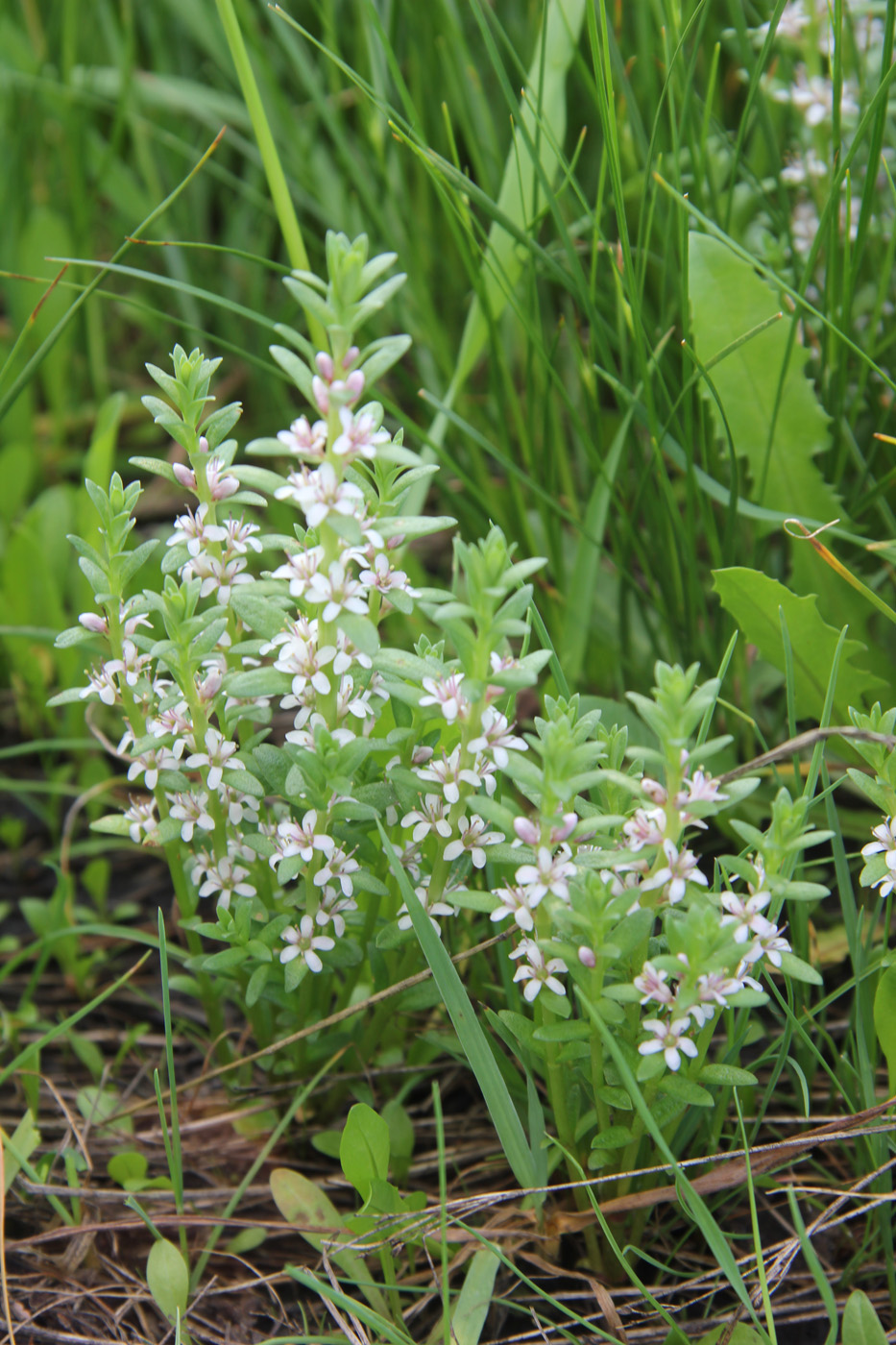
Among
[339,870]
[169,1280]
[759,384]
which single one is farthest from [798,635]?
[169,1280]

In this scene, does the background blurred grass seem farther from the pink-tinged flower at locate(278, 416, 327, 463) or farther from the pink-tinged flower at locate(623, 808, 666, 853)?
the pink-tinged flower at locate(623, 808, 666, 853)

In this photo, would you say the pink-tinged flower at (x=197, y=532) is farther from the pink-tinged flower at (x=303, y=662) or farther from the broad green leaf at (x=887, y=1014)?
the broad green leaf at (x=887, y=1014)

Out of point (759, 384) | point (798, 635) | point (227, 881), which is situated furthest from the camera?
point (759, 384)

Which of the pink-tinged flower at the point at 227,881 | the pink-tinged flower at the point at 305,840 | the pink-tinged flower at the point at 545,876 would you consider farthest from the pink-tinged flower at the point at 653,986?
the pink-tinged flower at the point at 227,881

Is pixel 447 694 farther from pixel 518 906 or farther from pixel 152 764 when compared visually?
pixel 152 764

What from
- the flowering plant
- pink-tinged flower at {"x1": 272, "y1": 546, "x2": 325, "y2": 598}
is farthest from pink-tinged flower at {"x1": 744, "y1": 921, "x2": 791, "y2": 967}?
pink-tinged flower at {"x1": 272, "y1": 546, "x2": 325, "y2": 598}

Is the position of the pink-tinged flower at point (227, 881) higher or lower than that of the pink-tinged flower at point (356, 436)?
lower

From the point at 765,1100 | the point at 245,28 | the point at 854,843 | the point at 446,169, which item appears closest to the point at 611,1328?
the point at 765,1100
